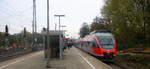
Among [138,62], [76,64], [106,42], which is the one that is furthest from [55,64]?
[138,62]

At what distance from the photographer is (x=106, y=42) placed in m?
27.1

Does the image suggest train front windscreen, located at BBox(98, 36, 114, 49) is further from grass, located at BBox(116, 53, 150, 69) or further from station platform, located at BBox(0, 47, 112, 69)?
station platform, located at BBox(0, 47, 112, 69)

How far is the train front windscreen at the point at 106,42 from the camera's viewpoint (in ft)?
88.2

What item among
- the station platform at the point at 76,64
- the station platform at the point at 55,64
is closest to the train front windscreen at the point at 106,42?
the station platform at the point at 76,64

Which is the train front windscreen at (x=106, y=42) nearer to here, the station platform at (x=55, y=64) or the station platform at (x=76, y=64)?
the station platform at (x=76, y=64)

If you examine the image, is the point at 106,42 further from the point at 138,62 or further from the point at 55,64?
the point at 55,64

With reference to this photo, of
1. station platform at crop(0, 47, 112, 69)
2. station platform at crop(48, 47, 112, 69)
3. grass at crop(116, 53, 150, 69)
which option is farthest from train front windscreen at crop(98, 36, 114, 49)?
station platform at crop(0, 47, 112, 69)

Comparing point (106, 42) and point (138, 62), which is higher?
point (106, 42)

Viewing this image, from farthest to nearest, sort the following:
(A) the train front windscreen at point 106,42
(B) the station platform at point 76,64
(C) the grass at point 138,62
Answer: (A) the train front windscreen at point 106,42 → (C) the grass at point 138,62 → (B) the station platform at point 76,64

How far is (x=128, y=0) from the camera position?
25.5 metres

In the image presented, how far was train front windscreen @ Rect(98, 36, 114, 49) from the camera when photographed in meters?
26.9

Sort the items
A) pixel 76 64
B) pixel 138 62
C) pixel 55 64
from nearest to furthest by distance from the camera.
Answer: pixel 55 64 < pixel 76 64 < pixel 138 62

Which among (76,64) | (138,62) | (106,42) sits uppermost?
(106,42)

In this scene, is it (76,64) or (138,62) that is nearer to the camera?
(76,64)
